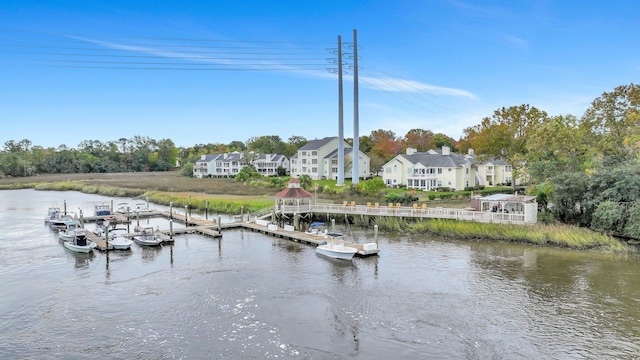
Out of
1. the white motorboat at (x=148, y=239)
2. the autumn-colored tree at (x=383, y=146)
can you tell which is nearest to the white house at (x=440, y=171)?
the autumn-colored tree at (x=383, y=146)

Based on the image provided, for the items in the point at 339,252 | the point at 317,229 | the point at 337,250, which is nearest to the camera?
the point at 339,252

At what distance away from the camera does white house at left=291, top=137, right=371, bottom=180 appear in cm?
8588

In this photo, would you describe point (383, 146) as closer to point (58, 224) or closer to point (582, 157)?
point (582, 157)

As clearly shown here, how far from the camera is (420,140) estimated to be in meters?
110

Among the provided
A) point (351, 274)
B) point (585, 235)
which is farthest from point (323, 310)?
point (585, 235)

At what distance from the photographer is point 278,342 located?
17375 mm

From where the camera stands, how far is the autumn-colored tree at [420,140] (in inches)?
4215

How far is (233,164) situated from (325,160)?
110ft

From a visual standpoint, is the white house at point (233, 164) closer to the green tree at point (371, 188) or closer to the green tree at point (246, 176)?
the green tree at point (246, 176)

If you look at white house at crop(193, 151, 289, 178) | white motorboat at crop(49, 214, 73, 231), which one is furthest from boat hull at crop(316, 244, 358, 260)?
white house at crop(193, 151, 289, 178)

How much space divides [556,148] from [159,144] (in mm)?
146963

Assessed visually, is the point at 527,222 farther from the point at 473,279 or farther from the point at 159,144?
the point at 159,144

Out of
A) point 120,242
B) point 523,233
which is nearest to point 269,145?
point 120,242

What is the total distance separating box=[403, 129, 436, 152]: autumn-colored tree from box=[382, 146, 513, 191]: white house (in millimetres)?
29374
